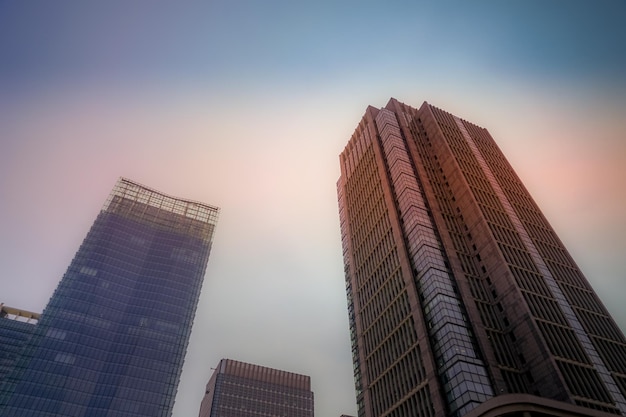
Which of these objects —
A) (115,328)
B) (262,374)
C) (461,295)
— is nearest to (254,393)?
(262,374)

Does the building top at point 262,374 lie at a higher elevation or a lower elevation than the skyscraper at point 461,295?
higher

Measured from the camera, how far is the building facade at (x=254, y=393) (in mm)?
173750

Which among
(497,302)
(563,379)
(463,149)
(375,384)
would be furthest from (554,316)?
(463,149)

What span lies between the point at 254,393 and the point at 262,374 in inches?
364

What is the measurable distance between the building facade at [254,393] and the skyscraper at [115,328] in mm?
25545

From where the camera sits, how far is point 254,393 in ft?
592

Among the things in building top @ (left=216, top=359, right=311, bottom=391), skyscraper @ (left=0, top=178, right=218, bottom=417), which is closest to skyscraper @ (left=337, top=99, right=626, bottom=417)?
skyscraper @ (left=0, top=178, right=218, bottom=417)

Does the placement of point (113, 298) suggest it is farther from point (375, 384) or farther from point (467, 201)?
point (467, 201)

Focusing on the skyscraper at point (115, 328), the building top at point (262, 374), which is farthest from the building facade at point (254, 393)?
the skyscraper at point (115, 328)

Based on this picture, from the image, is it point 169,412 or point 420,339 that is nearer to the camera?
point 420,339

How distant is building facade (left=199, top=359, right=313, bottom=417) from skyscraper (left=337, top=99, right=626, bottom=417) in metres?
89.8

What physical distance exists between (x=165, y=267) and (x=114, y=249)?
768 inches

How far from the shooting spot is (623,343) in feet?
279

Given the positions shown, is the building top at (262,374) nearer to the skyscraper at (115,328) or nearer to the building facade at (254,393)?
the building facade at (254,393)
